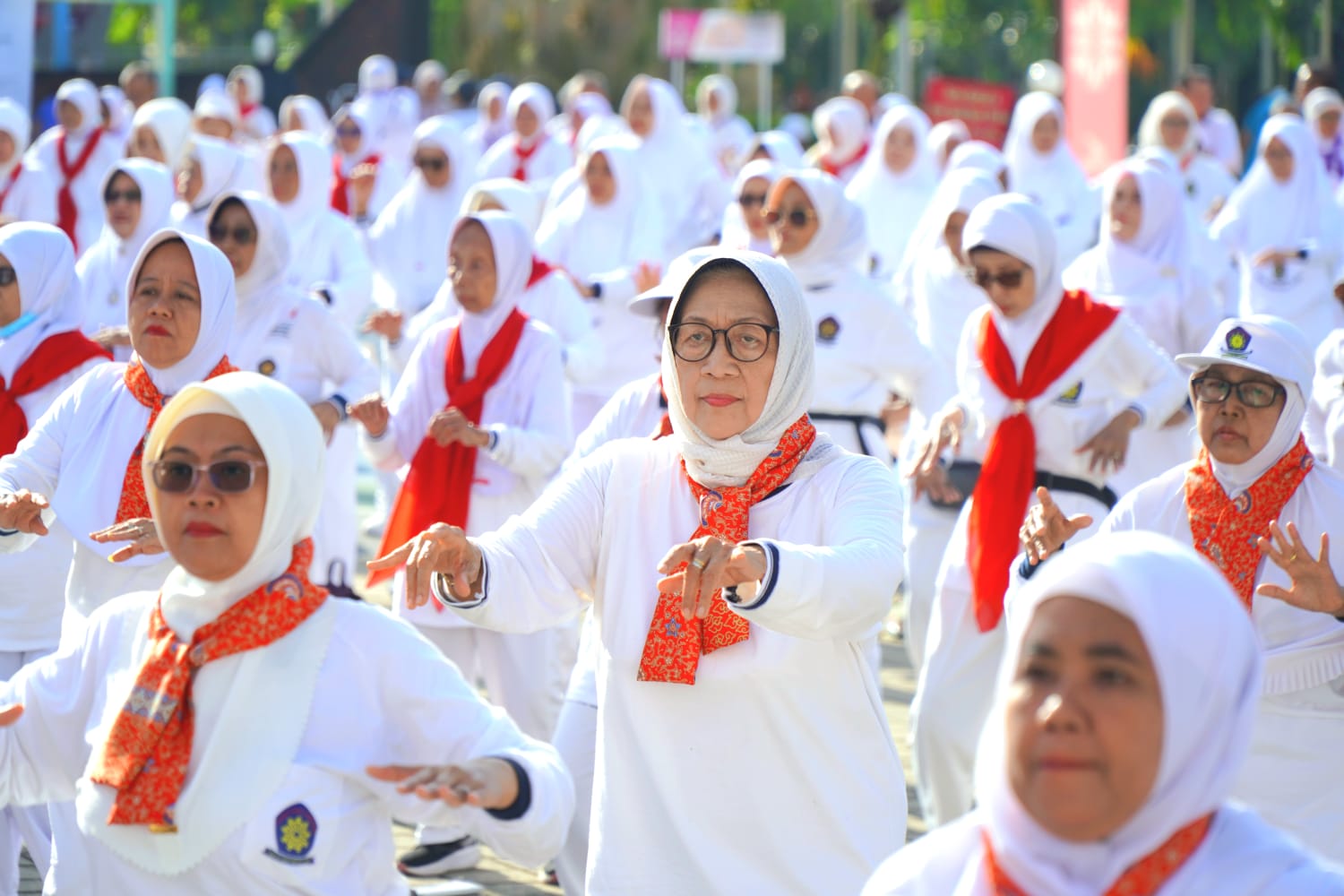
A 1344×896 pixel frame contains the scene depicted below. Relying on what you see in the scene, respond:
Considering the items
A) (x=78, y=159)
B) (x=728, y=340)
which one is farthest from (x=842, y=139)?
(x=728, y=340)

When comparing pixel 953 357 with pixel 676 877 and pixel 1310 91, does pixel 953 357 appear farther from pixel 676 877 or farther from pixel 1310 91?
pixel 1310 91

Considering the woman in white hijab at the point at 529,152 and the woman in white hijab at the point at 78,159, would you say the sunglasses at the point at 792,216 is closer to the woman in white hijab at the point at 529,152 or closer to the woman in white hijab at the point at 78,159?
the woman in white hijab at the point at 78,159

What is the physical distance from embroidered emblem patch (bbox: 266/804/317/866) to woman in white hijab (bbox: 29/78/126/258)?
12.3m

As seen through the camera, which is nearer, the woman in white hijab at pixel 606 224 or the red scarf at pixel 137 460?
the red scarf at pixel 137 460

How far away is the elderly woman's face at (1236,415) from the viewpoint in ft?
17.1

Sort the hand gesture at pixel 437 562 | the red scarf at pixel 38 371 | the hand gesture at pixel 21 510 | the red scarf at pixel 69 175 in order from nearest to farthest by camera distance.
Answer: the hand gesture at pixel 437 562 → the hand gesture at pixel 21 510 → the red scarf at pixel 38 371 → the red scarf at pixel 69 175

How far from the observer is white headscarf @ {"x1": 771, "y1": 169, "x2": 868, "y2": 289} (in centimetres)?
800

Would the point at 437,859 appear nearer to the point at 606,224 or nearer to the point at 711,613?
the point at 711,613

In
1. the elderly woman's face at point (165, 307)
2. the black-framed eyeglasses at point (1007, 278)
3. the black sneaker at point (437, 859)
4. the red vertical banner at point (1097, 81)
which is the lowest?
the black sneaker at point (437, 859)

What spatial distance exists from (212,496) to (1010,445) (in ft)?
13.5

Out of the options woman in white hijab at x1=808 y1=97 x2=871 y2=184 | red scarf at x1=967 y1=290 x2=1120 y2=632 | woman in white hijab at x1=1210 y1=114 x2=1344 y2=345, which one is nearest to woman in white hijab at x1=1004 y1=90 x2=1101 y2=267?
woman in white hijab at x1=1210 y1=114 x2=1344 y2=345

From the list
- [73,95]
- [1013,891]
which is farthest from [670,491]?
[73,95]

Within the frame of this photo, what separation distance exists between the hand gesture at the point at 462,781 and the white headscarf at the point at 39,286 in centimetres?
372

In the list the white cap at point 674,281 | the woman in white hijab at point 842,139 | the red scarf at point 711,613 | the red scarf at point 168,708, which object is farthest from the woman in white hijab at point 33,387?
the woman in white hijab at point 842,139
